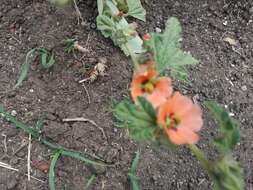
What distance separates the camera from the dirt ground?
185 centimetres

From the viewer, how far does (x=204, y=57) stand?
2135 mm

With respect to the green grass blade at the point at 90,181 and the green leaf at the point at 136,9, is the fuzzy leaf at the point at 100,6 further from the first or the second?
the green grass blade at the point at 90,181

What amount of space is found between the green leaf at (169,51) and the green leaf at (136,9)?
1.55 feet

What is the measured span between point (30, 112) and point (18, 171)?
23cm

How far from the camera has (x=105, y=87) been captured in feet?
6.59

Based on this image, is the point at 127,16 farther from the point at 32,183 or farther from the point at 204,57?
the point at 32,183

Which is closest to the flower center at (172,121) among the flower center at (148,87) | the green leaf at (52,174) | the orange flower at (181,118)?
the orange flower at (181,118)

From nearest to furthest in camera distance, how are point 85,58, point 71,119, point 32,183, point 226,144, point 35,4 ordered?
point 226,144 → point 32,183 → point 71,119 → point 85,58 → point 35,4

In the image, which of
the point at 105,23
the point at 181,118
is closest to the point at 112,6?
the point at 105,23

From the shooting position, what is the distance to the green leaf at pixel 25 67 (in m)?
2.01

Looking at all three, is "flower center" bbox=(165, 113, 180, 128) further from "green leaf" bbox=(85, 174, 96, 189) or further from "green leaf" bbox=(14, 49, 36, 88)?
"green leaf" bbox=(14, 49, 36, 88)

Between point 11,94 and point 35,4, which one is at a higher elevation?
point 35,4

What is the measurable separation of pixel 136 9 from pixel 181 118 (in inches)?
30.1

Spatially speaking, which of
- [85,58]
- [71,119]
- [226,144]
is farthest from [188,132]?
[85,58]
